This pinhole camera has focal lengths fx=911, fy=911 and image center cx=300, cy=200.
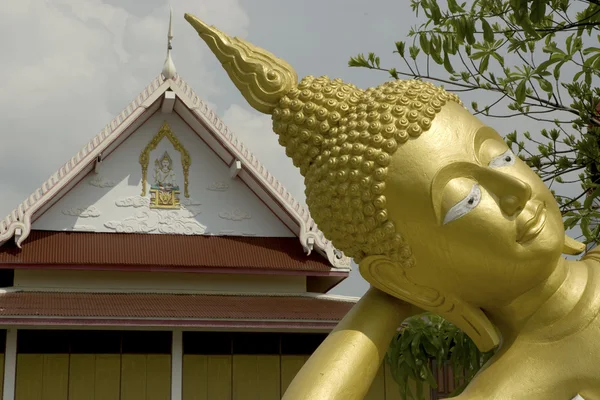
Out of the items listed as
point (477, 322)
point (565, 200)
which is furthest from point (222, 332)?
point (477, 322)

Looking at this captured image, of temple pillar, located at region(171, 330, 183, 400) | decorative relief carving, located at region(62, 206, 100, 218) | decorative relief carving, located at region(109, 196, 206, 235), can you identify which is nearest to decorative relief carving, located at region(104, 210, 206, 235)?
decorative relief carving, located at region(109, 196, 206, 235)

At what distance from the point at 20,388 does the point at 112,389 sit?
1.07 metres

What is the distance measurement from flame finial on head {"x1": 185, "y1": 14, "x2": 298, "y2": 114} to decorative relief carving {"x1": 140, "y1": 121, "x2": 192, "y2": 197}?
8.46 m

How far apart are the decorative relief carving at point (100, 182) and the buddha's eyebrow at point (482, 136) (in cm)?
888

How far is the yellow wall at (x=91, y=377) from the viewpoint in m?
10.9

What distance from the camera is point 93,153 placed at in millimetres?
10977

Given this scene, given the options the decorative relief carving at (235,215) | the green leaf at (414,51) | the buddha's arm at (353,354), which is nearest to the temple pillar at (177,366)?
the decorative relief carving at (235,215)

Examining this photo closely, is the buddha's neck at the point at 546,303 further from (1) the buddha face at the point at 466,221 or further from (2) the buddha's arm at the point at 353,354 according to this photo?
(2) the buddha's arm at the point at 353,354

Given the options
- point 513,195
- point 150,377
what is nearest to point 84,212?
point 150,377

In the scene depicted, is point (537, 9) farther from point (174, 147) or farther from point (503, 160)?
point (174, 147)

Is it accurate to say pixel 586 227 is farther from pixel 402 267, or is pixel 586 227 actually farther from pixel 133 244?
pixel 133 244

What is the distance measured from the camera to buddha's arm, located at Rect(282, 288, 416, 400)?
3.08 m

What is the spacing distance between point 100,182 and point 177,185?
98cm

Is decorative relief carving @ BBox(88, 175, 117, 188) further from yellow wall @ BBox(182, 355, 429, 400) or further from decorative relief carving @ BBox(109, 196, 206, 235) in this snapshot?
yellow wall @ BBox(182, 355, 429, 400)
